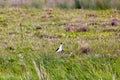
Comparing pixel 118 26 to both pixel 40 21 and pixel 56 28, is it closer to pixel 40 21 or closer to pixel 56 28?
pixel 56 28

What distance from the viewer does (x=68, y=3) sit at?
54.8 feet

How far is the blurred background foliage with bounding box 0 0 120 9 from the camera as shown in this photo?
576 inches

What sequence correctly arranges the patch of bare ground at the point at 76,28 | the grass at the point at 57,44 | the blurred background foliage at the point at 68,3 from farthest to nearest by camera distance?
the blurred background foliage at the point at 68,3
the patch of bare ground at the point at 76,28
the grass at the point at 57,44

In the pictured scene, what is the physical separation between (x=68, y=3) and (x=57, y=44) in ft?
25.4

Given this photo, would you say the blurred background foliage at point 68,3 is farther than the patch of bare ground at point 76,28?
Yes

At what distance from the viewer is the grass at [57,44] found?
18.4ft

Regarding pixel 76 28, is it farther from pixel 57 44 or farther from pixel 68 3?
pixel 68 3

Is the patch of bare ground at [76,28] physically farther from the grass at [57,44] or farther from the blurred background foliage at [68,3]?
the blurred background foliage at [68,3]

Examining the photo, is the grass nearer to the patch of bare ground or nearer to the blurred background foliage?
the patch of bare ground

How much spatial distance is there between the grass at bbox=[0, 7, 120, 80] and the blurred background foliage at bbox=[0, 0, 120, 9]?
29 centimetres

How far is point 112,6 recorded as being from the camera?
1463cm

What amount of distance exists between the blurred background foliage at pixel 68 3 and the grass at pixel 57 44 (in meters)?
0.29

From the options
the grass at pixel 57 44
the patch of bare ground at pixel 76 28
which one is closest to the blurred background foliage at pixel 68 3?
the grass at pixel 57 44

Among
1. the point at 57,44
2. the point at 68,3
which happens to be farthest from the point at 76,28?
the point at 68,3
